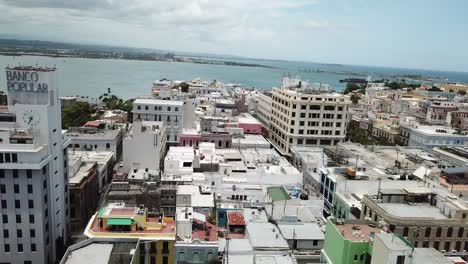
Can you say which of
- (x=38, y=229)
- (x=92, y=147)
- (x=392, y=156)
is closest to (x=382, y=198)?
(x=392, y=156)

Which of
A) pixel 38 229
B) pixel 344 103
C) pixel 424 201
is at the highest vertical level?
pixel 344 103

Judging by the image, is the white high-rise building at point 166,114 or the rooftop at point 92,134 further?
the white high-rise building at point 166,114

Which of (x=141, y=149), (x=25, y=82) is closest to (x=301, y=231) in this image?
(x=141, y=149)

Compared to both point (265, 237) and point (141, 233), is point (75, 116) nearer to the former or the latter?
point (141, 233)

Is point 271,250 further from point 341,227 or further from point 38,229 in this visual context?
point 38,229

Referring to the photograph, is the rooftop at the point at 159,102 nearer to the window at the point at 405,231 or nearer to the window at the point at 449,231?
the window at the point at 405,231

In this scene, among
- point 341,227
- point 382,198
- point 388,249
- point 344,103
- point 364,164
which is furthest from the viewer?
point 344,103

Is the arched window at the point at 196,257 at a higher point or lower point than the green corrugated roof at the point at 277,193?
lower

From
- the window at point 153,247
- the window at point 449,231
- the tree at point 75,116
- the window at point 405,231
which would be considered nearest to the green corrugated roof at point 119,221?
the window at point 153,247

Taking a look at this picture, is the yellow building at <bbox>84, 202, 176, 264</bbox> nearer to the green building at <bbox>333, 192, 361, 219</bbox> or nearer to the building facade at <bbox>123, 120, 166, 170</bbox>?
the green building at <bbox>333, 192, 361, 219</bbox>
